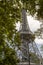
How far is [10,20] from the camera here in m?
6.70

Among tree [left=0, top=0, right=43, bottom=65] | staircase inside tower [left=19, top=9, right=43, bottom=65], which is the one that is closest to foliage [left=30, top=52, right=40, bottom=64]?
staircase inside tower [left=19, top=9, right=43, bottom=65]

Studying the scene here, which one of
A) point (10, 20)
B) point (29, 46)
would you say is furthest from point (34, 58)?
point (10, 20)

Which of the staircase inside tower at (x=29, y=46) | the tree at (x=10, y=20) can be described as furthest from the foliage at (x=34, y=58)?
the tree at (x=10, y=20)

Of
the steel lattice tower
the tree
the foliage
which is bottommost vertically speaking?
the tree

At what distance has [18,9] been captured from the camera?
273 inches

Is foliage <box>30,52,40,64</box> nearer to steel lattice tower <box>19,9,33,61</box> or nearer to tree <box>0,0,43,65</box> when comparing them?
steel lattice tower <box>19,9,33,61</box>

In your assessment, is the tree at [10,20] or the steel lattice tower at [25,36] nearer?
the tree at [10,20]

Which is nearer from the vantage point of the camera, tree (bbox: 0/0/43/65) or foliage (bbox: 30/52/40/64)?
tree (bbox: 0/0/43/65)

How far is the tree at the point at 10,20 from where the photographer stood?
626 centimetres

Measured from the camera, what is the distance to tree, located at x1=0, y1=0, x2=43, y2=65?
626cm

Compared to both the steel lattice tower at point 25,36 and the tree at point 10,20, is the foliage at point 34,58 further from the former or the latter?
the tree at point 10,20

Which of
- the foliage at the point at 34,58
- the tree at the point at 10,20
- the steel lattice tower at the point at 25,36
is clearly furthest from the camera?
the foliage at the point at 34,58

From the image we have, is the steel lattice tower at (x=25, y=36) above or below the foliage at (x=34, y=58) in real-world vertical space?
above

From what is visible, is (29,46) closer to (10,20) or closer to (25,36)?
(25,36)
